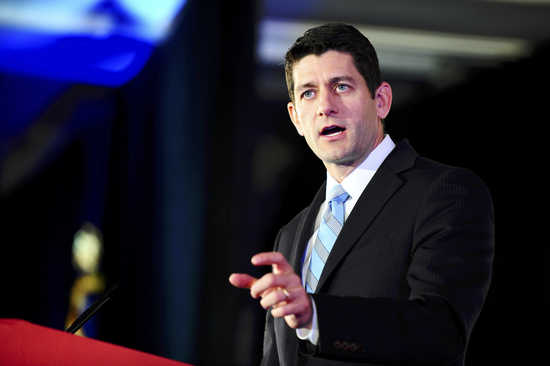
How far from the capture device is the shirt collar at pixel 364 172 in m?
1.23

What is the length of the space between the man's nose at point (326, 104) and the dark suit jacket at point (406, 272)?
0.15 m

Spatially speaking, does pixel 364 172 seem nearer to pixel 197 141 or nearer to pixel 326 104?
pixel 326 104

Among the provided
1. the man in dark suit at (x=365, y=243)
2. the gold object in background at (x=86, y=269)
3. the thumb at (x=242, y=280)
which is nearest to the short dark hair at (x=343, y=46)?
the man in dark suit at (x=365, y=243)

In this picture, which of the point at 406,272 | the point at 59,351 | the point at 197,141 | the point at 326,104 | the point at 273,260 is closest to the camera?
the point at 273,260

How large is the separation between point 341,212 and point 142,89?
2935mm

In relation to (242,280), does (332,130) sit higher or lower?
higher

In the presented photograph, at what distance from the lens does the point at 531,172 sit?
3.44 metres

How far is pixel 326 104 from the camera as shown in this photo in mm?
1182

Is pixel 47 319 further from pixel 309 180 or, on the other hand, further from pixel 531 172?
pixel 531 172

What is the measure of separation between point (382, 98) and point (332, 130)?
0.16 metres

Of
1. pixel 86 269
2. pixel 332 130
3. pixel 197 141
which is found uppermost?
pixel 197 141

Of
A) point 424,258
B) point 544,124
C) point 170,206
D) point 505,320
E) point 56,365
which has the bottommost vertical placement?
point 505,320

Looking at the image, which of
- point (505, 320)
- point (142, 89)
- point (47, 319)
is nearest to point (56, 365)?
point (505, 320)

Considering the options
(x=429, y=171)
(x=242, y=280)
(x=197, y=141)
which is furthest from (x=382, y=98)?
(x=197, y=141)
